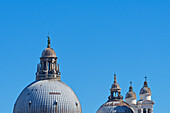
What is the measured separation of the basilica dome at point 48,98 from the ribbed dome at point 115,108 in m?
5.52

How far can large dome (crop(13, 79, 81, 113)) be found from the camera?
136875 millimetres

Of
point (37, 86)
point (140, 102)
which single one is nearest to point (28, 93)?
point (37, 86)

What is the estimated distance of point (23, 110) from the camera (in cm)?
13725

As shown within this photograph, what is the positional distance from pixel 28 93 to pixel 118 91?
21183 mm

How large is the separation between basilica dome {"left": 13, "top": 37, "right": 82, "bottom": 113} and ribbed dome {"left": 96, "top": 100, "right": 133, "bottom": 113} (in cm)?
552

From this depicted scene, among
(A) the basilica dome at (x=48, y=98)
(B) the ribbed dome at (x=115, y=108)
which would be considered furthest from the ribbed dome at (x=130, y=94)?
(A) the basilica dome at (x=48, y=98)

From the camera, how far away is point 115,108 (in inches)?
5546

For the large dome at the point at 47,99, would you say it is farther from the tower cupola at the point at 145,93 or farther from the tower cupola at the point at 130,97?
the tower cupola at the point at 130,97

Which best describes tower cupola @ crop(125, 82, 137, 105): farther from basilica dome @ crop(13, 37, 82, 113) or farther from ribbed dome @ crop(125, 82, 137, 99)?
basilica dome @ crop(13, 37, 82, 113)

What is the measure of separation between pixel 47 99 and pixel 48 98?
12.0 inches

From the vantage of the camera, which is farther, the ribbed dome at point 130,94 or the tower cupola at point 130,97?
the ribbed dome at point 130,94

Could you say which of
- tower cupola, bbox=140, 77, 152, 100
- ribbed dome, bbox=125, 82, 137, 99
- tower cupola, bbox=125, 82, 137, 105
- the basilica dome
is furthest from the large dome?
ribbed dome, bbox=125, 82, 137, 99

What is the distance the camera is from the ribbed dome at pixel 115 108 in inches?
5527

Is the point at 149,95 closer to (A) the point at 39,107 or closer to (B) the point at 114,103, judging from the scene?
(B) the point at 114,103
